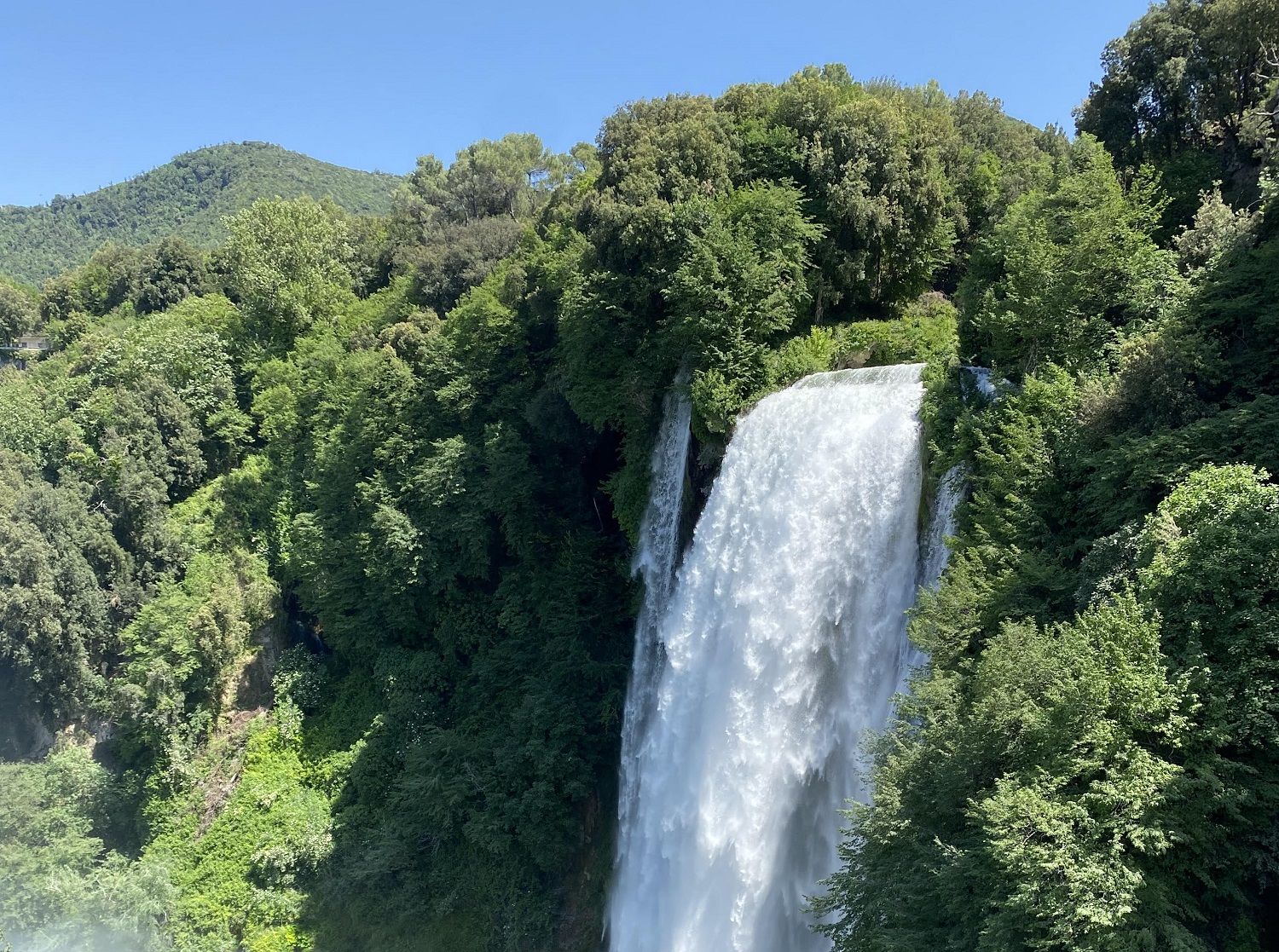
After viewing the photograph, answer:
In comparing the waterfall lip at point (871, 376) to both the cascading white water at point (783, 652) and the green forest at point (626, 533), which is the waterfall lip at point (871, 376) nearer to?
the cascading white water at point (783, 652)

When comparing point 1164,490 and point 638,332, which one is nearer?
point 1164,490

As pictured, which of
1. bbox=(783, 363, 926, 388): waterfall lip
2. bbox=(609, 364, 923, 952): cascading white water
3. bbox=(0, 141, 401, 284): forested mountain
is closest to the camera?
bbox=(609, 364, 923, 952): cascading white water

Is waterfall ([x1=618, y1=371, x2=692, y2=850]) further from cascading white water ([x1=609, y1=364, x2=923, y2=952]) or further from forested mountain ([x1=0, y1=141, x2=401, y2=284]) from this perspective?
forested mountain ([x1=0, y1=141, x2=401, y2=284])

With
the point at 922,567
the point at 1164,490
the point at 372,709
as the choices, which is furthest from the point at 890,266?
the point at 372,709

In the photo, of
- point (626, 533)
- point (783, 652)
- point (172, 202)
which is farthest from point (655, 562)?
point (172, 202)

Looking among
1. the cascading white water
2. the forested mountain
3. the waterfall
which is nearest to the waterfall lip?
the cascading white water

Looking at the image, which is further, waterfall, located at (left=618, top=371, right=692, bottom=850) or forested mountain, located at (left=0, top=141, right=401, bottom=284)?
forested mountain, located at (left=0, top=141, right=401, bottom=284)

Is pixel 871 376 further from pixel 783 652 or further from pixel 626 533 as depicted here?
pixel 626 533

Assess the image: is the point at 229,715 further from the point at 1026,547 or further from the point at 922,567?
the point at 1026,547
